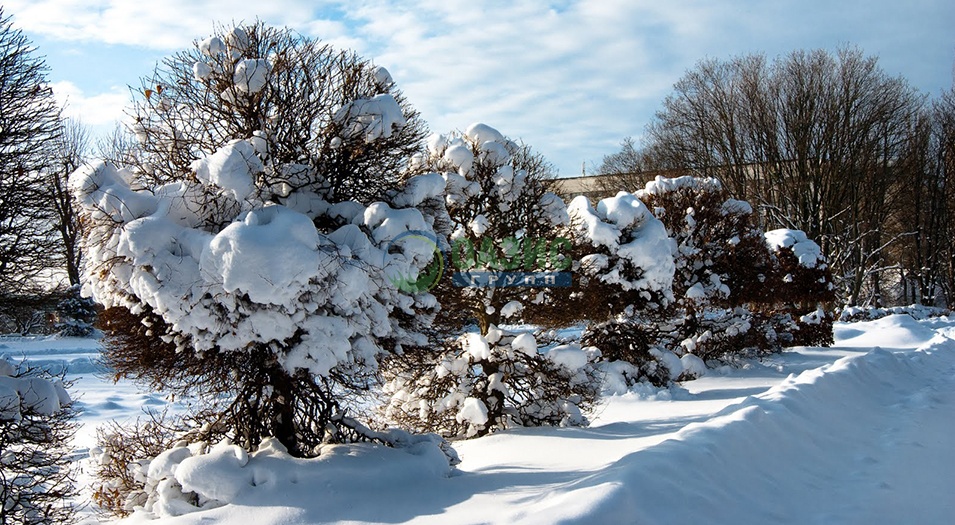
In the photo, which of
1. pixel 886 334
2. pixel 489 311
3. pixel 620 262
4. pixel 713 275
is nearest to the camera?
pixel 489 311

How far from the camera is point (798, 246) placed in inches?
730

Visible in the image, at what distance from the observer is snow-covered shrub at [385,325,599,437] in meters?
9.16

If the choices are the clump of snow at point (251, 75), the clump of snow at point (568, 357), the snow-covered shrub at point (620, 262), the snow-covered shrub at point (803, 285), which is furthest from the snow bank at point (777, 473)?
the snow-covered shrub at point (803, 285)

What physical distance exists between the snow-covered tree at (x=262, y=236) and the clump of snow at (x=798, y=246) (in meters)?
14.4

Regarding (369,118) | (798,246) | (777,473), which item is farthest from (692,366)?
(369,118)

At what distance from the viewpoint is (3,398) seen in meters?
5.65

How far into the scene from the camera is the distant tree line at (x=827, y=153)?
30.0 m

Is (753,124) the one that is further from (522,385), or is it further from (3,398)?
(3,398)

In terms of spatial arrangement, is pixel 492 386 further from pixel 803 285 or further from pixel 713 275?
pixel 803 285

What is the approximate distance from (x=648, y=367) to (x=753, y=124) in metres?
21.7

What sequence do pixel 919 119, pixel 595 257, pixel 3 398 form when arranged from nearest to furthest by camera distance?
pixel 3 398, pixel 595 257, pixel 919 119

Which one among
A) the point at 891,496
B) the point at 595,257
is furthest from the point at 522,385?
the point at 891,496

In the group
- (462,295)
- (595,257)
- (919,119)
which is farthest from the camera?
(919,119)

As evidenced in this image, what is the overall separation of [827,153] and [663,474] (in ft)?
98.2
